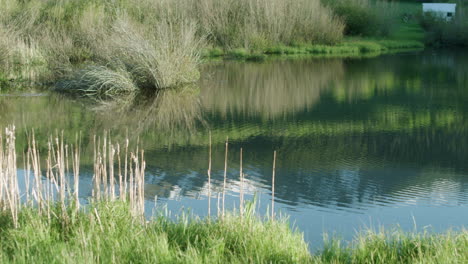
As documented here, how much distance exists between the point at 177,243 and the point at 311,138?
603cm

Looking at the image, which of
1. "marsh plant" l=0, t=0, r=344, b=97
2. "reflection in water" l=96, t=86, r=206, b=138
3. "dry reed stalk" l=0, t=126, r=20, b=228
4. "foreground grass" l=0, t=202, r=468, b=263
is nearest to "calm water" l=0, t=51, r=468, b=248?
"reflection in water" l=96, t=86, r=206, b=138

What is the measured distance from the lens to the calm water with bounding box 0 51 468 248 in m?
7.02

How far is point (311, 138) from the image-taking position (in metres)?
10.5

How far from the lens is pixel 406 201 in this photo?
7156 millimetres

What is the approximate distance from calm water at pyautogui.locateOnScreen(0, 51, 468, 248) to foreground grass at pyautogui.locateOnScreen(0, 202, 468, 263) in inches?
28.8

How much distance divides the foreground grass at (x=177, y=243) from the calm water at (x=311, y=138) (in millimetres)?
731

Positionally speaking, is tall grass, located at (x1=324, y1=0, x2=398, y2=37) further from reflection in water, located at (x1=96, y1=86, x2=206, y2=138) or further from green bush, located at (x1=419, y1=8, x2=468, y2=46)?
reflection in water, located at (x1=96, y1=86, x2=206, y2=138)

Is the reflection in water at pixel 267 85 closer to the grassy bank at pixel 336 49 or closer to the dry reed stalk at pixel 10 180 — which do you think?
the grassy bank at pixel 336 49

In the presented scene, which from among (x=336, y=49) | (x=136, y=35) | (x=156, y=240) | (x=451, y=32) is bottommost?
(x=156, y=240)

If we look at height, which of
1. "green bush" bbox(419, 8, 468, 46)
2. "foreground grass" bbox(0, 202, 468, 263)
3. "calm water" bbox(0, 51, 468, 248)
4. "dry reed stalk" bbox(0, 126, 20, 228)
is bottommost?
"calm water" bbox(0, 51, 468, 248)

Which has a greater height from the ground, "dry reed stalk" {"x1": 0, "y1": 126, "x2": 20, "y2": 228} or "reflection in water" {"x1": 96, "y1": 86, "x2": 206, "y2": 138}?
"dry reed stalk" {"x1": 0, "y1": 126, "x2": 20, "y2": 228}

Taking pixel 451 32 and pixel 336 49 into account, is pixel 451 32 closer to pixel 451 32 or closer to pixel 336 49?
pixel 451 32

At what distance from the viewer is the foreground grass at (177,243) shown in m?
4.30

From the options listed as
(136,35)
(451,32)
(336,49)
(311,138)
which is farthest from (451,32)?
(311,138)
